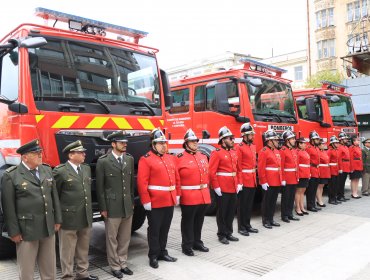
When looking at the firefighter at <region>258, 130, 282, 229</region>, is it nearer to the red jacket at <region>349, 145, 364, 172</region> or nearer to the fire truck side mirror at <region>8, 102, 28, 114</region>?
the red jacket at <region>349, 145, 364, 172</region>

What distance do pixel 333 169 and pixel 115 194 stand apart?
20.2ft

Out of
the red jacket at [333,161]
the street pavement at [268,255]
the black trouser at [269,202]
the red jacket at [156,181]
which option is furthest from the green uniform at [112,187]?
the red jacket at [333,161]

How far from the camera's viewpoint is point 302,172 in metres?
7.65

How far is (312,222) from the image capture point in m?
7.09

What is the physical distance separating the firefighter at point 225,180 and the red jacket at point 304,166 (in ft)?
7.51

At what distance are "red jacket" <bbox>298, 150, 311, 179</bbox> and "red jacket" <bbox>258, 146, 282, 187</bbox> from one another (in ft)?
3.53

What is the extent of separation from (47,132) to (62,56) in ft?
3.19

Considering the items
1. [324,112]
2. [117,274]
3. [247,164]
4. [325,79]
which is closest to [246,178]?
[247,164]

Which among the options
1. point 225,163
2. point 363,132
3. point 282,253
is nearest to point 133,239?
point 225,163

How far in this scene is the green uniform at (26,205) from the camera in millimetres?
3369

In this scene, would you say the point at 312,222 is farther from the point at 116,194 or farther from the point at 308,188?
the point at 116,194

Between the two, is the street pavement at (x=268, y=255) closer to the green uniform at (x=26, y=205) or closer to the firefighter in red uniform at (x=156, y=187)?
the firefighter in red uniform at (x=156, y=187)

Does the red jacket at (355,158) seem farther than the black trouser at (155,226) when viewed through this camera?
Yes

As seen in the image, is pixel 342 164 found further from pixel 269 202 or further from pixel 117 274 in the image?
pixel 117 274
